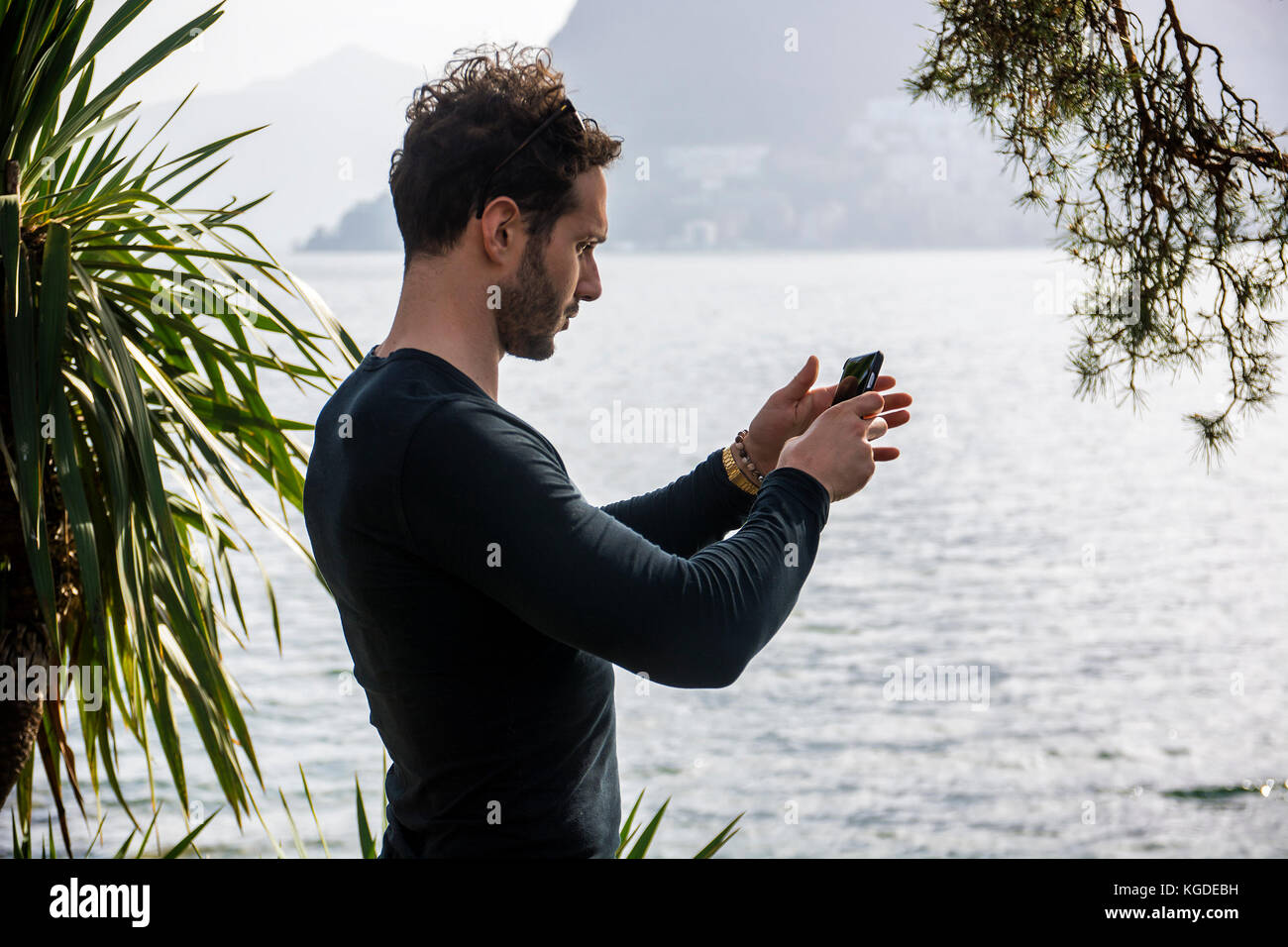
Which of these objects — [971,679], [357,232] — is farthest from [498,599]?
[357,232]

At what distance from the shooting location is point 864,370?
1348 millimetres

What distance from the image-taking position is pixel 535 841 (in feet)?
3.47

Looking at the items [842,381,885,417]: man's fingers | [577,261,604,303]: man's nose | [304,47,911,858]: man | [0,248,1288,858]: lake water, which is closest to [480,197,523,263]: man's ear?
[304,47,911,858]: man

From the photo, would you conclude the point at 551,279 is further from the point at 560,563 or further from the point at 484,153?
the point at 560,563

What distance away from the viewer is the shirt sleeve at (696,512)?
142 cm

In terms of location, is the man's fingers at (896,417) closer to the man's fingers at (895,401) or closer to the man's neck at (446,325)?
the man's fingers at (895,401)

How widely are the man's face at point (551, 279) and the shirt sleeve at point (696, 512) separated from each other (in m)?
0.33

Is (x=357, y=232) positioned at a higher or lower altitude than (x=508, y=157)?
higher

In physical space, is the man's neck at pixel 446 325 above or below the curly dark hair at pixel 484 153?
below

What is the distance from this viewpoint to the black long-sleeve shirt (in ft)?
3.11

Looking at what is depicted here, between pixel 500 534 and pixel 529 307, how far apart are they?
277mm

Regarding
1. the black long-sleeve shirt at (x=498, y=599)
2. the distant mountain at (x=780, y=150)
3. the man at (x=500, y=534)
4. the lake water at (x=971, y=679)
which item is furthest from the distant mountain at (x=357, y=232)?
the black long-sleeve shirt at (x=498, y=599)

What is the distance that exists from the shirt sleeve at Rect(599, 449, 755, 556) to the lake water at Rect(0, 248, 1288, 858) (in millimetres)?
1092
